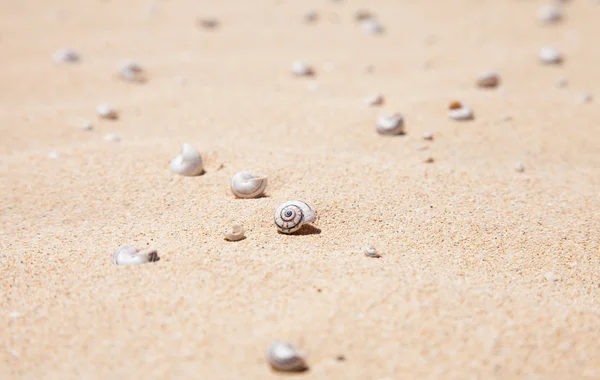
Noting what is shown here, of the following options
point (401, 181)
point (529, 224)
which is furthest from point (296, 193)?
point (529, 224)

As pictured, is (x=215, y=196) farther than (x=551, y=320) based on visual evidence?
Yes

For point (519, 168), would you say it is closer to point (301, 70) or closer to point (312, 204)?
point (312, 204)

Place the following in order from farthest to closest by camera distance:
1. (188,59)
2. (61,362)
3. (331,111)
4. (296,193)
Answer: (188,59) < (331,111) < (296,193) < (61,362)

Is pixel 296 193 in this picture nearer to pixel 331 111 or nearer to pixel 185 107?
pixel 331 111

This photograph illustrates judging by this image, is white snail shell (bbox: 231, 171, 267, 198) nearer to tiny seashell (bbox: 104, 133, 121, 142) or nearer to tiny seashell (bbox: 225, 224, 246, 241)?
tiny seashell (bbox: 225, 224, 246, 241)

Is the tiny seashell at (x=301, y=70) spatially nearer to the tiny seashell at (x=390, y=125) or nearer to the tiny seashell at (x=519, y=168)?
the tiny seashell at (x=390, y=125)

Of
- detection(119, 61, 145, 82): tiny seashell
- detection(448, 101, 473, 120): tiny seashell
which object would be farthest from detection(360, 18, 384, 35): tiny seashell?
detection(119, 61, 145, 82): tiny seashell
